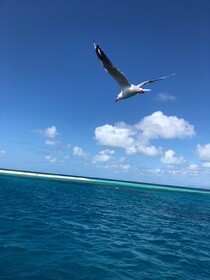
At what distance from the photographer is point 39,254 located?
46.6 feet

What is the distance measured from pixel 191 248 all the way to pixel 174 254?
9.53 feet

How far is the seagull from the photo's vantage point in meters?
8.99

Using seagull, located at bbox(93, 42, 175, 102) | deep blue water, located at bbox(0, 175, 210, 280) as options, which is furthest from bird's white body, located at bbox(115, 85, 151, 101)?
deep blue water, located at bbox(0, 175, 210, 280)

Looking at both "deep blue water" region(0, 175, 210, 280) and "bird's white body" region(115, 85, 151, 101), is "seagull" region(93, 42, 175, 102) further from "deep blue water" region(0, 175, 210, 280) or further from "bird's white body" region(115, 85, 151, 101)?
Answer: "deep blue water" region(0, 175, 210, 280)

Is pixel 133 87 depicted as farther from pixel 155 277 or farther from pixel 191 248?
pixel 191 248

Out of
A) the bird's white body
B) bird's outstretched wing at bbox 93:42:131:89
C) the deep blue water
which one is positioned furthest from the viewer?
the deep blue water

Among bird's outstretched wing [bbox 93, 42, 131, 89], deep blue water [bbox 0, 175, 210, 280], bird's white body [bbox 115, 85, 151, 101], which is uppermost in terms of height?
bird's outstretched wing [bbox 93, 42, 131, 89]

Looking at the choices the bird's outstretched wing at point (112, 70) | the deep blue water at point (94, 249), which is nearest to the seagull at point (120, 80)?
the bird's outstretched wing at point (112, 70)

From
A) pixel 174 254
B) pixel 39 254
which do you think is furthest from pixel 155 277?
pixel 39 254

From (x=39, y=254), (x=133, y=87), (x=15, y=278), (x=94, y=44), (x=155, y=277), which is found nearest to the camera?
(x=94, y=44)

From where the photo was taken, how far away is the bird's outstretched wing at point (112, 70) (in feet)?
29.1

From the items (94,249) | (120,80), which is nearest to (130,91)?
(120,80)

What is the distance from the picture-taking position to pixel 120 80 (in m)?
10.3

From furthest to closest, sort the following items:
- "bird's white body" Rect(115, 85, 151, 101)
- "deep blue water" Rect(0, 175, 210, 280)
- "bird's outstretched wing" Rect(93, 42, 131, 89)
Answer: "deep blue water" Rect(0, 175, 210, 280)
"bird's white body" Rect(115, 85, 151, 101)
"bird's outstretched wing" Rect(93, 42, 131, 89)
